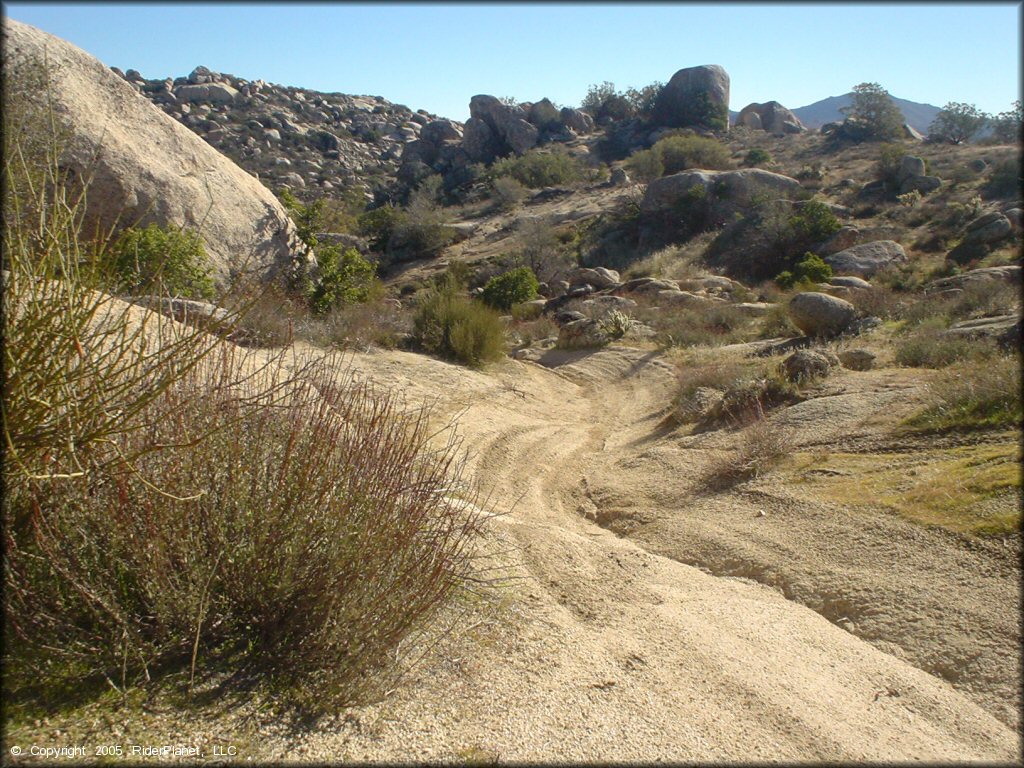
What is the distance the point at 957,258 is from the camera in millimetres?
20375

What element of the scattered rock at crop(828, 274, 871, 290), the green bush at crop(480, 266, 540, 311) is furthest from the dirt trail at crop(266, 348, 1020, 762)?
the scattered rock at crop(828, 274, 871, 290)

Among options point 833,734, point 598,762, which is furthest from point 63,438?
point 833,734

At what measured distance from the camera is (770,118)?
57.8 meters

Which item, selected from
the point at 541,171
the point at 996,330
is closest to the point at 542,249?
the point at 541,171

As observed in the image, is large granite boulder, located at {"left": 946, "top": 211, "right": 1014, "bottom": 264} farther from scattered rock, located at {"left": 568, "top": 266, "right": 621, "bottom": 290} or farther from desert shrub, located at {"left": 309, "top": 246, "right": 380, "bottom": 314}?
desert shrub, located at {"left": 309, "top": 246, "right": 380, "bottom": 314}

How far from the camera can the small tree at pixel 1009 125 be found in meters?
37.1

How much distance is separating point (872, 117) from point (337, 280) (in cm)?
4256

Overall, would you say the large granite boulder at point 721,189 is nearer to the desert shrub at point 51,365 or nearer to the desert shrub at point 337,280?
the desert shrub at point 337,280

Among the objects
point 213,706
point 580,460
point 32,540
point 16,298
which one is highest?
point 16,298

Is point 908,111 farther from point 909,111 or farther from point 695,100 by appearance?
point 695,100

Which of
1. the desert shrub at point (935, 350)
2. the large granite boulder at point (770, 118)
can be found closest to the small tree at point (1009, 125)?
the large granite boulder at point (770, 118)

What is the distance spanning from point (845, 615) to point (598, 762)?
7.50ft

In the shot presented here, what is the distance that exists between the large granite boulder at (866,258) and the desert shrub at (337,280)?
14581 millimetres

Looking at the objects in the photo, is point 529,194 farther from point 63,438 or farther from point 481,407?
point 63,438
